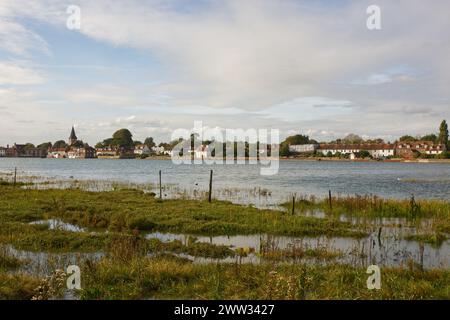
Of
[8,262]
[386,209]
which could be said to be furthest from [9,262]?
[386,209]

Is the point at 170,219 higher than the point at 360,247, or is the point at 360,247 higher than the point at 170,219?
the point at 170,219

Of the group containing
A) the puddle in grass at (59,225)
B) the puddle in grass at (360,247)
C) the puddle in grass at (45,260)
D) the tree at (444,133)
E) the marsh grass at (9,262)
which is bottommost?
the puddle in grass at (360,247)

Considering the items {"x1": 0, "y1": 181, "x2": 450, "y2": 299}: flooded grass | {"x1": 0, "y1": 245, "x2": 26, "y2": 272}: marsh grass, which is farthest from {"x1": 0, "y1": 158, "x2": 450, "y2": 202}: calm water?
{"x1": 0, "y1": 245, "x2": 26, "y2": 272}: marsh grass

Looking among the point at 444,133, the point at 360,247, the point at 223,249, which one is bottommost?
the point at 360,247

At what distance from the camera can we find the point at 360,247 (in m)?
19.0

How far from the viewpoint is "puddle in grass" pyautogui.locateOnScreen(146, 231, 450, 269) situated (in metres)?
15.8

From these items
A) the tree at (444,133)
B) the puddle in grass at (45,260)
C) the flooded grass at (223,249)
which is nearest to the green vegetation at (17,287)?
the flooded grass at (223,249)

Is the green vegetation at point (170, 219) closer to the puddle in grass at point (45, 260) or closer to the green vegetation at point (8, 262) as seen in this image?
the puddle in grass at point (45, 260)

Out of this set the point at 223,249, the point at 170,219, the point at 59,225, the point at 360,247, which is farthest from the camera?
the point at 170,219

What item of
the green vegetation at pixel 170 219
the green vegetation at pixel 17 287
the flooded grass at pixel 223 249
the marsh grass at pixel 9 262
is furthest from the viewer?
the green vegetation at pixel 170 219

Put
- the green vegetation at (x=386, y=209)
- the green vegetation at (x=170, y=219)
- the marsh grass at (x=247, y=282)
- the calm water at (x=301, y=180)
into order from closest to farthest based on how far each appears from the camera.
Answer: the marsh grass at (x=247, y=282)
the green vegetation at (x=170, y=219)
the green vegetation at (x=386, y=209)
the calm water at (x=301, y=180)

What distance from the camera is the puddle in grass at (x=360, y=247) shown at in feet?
52.0

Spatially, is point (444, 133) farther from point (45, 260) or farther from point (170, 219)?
point (45, 260)
